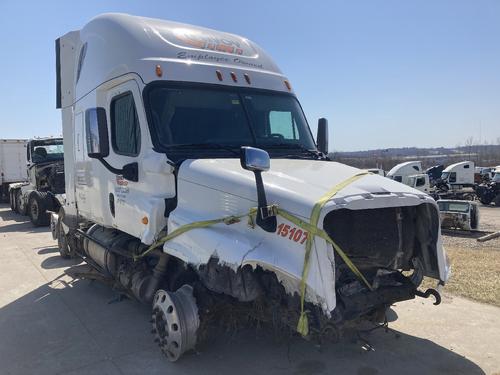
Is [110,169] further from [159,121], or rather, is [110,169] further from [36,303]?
[36,303]

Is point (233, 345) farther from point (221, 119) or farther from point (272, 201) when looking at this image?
point (221, 119)

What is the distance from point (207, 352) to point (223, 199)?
1.67 meters

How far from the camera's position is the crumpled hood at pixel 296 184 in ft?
11.4

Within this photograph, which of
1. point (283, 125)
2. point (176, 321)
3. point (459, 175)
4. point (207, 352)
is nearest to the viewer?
point (176, 321)

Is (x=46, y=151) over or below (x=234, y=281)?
over

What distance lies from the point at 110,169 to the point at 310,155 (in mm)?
2278

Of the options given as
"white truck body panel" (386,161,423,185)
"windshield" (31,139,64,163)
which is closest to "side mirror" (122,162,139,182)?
"windshield" (31,139,64,163)

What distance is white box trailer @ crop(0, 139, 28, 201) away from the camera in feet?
73.4

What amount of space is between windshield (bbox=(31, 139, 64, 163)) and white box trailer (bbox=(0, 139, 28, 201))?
22.9 feet

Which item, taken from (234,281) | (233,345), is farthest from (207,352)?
(234,281)

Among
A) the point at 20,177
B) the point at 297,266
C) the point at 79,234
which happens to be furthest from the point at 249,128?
the point at 20,177

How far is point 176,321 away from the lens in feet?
13.6

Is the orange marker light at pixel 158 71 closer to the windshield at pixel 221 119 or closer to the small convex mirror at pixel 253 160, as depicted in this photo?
the windshield at pixel 221 119

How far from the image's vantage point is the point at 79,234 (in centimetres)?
732
